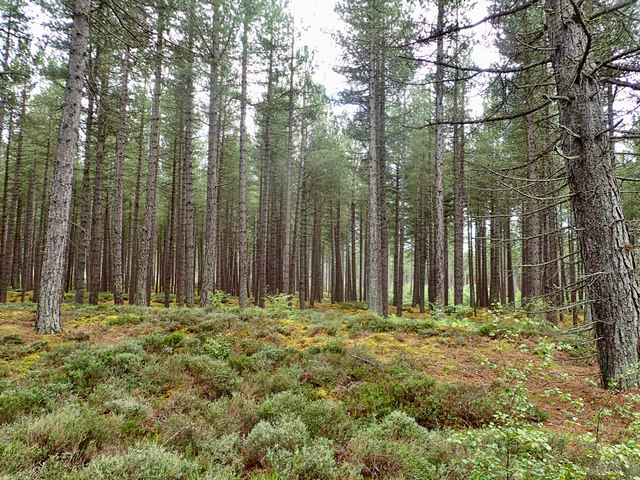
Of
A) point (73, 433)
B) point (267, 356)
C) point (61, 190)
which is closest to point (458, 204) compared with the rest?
point (267, 356)

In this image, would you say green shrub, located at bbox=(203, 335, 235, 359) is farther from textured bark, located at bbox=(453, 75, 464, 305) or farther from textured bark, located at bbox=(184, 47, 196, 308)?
textured bark, located at bbox=(453, 75, 464, 305)

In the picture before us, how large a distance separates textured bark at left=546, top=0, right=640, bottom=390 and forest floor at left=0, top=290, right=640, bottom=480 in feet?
1.55

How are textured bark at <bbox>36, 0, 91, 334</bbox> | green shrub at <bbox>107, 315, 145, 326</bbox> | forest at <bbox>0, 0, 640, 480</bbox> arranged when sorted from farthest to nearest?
green shrub at <bbox>107, 315, 145, 326</bbox> < textured bark at <bbox>36, 0, 91, 334</bbox> < forest at <bbox>0, 0, 640, 480</bbox>

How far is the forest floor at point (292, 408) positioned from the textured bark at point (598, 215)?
18.6 inches

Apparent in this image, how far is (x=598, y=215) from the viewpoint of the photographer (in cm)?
482

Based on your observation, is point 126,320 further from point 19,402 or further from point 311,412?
point 311,412

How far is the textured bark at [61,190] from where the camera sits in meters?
7.38

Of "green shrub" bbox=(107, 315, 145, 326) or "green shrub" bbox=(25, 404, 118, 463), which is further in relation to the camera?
"green shrub" bbox=(107, 315, 145, 326)

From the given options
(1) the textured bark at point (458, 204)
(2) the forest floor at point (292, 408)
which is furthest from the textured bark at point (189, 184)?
(1) the textured bark at point (458, 204)

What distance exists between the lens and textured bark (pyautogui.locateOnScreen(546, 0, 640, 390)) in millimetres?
4641

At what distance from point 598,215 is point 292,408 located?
577 centimetres

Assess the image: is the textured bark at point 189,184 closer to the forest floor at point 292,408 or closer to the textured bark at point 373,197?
the forest floor at point 292,408

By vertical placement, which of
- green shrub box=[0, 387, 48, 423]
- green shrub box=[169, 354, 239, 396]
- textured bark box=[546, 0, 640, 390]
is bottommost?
green shrub box=[169, 354, 239, 396]

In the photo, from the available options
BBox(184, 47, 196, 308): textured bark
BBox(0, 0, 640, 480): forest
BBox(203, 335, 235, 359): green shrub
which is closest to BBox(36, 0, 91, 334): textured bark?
BBox(0, 0, 640, 480): forest
